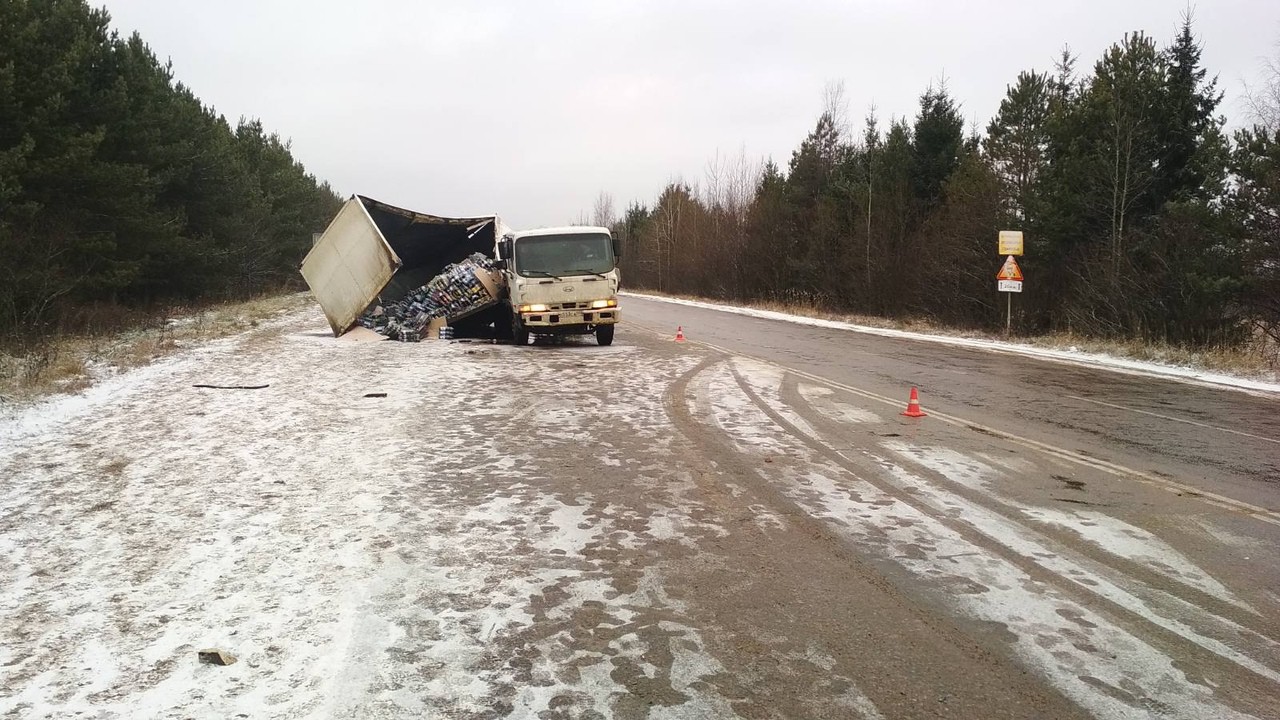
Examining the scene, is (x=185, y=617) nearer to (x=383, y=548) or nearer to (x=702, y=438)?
(x=383, y=548)

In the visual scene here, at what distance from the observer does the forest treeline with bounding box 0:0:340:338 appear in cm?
1647

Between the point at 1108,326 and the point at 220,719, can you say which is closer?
the point at 220,719

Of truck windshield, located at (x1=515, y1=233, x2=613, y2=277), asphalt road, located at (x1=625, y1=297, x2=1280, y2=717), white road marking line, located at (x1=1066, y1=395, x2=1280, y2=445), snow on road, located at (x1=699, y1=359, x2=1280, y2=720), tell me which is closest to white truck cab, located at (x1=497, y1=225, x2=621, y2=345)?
truck windshield, located at (x1=515, y1=233, x2=613, y2=277)

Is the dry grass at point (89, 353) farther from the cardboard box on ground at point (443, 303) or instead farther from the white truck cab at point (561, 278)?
the white truck cab at point (561, 278)

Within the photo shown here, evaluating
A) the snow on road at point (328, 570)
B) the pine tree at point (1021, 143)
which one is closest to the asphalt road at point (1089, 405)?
the snow on road at point (328, 570)

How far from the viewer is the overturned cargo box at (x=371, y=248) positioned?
16.9 m

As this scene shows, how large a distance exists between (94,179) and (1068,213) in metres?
26.6

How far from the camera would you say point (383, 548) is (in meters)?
4.52

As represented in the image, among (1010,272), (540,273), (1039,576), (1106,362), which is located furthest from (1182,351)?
A: (1039,576)

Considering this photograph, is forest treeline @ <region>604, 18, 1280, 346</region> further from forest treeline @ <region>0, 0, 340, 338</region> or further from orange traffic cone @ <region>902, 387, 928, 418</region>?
forest treeline @ <region>0, 0, 340, 338</region>

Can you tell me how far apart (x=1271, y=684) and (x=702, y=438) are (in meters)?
4.93

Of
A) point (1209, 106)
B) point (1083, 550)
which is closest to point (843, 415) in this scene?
point (1083, 550)

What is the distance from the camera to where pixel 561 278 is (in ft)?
52.9

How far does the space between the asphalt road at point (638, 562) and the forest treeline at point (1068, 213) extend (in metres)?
10.2
